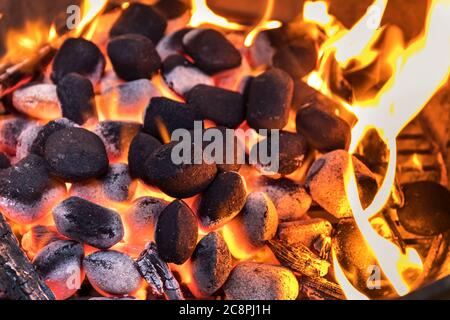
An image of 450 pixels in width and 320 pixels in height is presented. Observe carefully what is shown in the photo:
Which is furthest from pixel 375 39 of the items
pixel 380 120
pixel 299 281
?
pixel 299 281

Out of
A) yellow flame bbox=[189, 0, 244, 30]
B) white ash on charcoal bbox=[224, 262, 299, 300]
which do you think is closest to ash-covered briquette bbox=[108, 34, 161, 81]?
yellow flame bbox=[189, 0, 244, 30]

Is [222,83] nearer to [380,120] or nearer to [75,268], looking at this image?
[380,120]

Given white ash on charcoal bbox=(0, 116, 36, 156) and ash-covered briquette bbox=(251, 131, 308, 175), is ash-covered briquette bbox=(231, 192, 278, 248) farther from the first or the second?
white ash on charcoal bbox=(0, 116, 36, 156)

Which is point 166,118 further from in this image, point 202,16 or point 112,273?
point 202,16

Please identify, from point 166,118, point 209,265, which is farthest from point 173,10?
point 209,265

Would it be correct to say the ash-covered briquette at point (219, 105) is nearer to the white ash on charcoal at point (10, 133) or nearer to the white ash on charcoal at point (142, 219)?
the white ash on charcoal at point (142, 219)

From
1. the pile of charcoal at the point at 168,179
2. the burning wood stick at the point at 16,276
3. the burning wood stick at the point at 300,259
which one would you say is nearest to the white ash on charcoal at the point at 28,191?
the pile of charcoal at the point at 168,179
